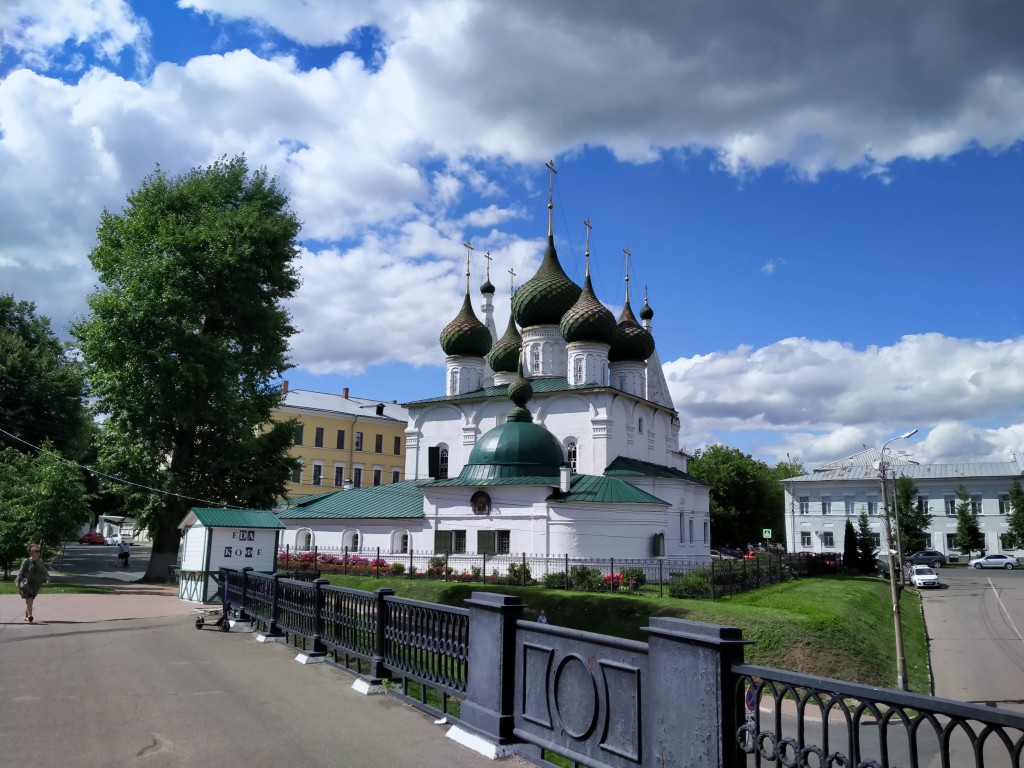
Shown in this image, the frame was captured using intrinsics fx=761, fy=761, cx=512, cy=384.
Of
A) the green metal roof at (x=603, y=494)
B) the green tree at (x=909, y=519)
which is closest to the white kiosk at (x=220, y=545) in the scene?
the green metal roof at (x=603, y=494)

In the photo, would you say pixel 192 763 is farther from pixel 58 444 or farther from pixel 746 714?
pixel 58 444

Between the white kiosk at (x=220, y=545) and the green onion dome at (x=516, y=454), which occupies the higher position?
the green onion dome at (x=516, y=454)

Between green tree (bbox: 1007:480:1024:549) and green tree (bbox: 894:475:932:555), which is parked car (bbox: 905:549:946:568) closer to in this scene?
green tree (bbox: 894:475:932:555)

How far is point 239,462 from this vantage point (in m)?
28.0

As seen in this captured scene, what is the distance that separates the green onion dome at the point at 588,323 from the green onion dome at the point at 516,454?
4979mm

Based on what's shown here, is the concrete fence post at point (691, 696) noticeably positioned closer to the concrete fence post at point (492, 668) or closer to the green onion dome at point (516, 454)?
the concrete fence post at point (492, 668)

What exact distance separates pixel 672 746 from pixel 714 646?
77 centimetres

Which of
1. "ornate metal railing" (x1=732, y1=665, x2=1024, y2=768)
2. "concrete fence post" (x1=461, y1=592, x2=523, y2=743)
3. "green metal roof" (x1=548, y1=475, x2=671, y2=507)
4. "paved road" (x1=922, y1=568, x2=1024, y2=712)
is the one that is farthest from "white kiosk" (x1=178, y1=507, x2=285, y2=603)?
"paved road" (x1=922, y1=568, x2=1024, y2=712)

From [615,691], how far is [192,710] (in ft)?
14.8

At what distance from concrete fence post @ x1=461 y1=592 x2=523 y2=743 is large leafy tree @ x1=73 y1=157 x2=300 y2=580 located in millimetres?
21745

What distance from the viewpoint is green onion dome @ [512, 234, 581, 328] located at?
123 feet

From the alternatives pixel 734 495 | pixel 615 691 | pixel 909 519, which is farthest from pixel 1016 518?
pixel 615 691

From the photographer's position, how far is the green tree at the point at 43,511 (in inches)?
900

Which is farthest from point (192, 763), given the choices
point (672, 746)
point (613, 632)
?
point (613, 632)
